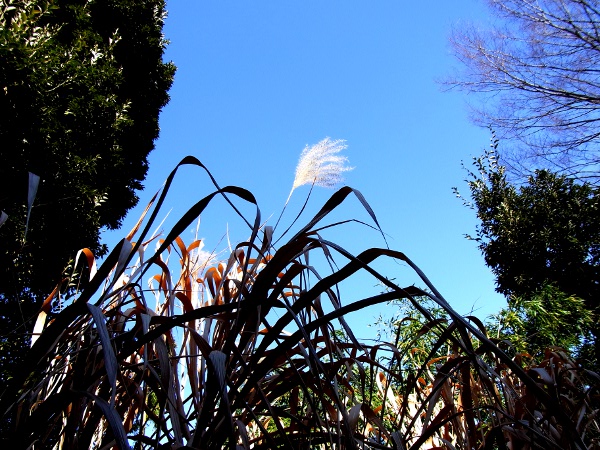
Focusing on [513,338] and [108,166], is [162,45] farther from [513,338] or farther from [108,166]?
[513,338]

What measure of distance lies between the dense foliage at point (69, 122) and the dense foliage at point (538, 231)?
493 centimetres

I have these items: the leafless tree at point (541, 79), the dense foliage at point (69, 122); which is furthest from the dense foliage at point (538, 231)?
the dense foliage at point (69, 122)

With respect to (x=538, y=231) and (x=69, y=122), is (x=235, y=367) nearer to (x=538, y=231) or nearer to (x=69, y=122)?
(x=69, y=122)

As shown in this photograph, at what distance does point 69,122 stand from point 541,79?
5881 millimetres


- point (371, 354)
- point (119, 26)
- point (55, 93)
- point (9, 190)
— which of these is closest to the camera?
point (9, 190)

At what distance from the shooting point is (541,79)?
7465 millimetres

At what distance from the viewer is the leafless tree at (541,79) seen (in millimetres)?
7203

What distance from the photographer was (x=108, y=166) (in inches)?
223

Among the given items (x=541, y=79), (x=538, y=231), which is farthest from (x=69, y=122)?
(x=538, y=231)

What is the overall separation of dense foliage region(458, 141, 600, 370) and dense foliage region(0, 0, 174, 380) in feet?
16.2

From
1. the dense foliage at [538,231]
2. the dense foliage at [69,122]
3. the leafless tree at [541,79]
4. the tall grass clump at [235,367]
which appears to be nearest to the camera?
the tall grass clump at [235,367]

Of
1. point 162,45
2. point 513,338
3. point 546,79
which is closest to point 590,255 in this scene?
point 546,79

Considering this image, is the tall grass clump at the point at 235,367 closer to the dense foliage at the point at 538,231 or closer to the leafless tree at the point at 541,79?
the dense foliage at the point at 538,231

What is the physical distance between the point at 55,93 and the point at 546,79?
6.00m
